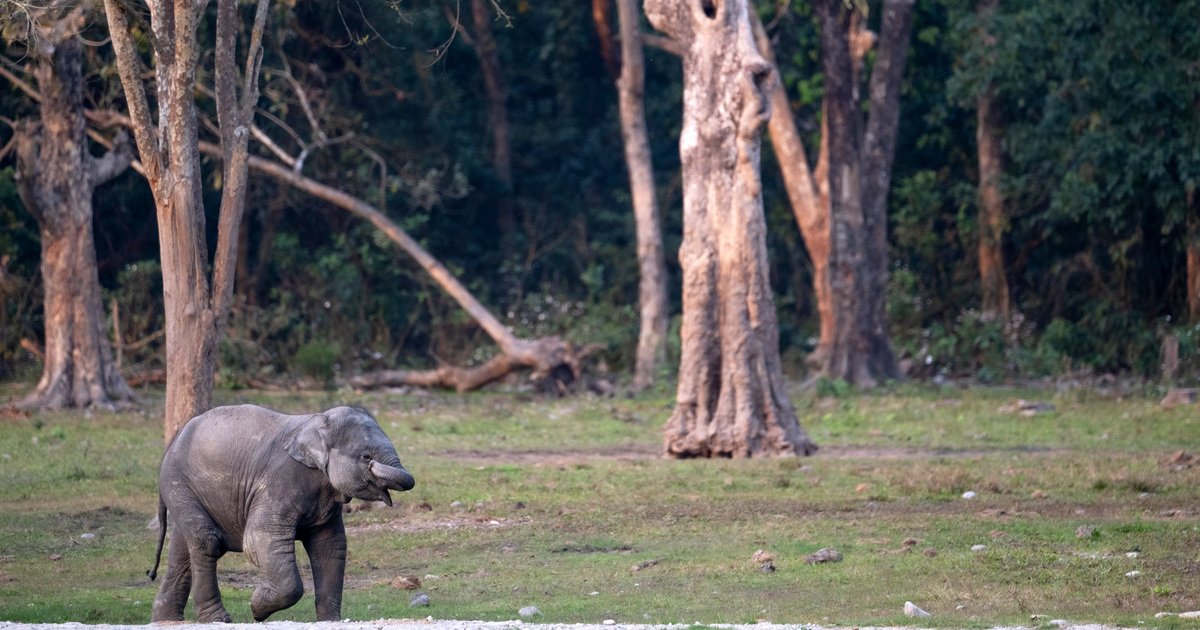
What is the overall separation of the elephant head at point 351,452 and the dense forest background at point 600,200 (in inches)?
513

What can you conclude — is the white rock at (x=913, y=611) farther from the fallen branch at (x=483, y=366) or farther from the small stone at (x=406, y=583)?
the fallen branch at (x=483, y=366)

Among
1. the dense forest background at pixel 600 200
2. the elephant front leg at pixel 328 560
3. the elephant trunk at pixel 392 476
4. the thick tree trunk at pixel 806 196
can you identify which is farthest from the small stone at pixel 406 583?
the thick tree trunk at pixel 806 196

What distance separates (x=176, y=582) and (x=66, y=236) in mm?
12013

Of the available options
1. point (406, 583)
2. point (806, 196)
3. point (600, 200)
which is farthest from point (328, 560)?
point (600, 200)

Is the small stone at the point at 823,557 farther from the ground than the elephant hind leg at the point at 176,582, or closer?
closer

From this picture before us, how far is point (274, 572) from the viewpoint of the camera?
21.9ft

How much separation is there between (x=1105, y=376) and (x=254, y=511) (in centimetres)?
1854

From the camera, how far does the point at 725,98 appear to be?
14.4 metres

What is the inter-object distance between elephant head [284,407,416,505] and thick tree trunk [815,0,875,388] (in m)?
15.3

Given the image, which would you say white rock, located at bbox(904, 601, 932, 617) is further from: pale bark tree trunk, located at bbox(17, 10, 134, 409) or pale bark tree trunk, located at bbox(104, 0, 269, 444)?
pale bark tree trunk, located at bbox(17, 10, 134, 409)

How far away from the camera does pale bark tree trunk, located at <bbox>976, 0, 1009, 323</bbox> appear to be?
2422cm

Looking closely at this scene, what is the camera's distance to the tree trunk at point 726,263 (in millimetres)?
14078

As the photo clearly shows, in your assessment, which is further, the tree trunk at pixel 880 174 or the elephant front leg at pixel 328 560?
the tree trunk at pixel 880 174

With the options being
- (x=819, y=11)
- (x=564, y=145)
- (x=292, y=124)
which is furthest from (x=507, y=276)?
(x=819, y=11)
